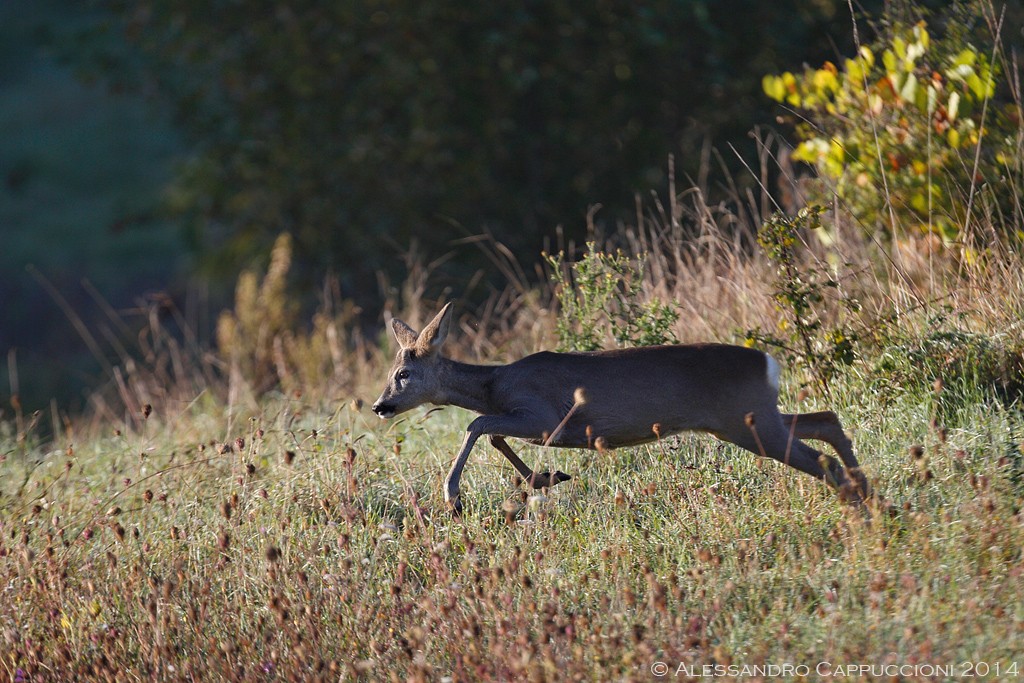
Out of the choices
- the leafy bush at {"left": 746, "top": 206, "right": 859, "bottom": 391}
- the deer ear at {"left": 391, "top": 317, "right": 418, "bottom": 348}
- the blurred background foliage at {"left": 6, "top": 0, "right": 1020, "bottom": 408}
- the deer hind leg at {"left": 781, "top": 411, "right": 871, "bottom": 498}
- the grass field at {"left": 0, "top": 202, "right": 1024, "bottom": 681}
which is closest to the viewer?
the grass field at {"left": 0, "top": 202, "right": 1024, "bottom": 681}

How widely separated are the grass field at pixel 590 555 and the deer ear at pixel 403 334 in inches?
27.5

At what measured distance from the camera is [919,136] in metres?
7.73

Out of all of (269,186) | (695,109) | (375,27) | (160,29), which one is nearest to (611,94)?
(695,109)

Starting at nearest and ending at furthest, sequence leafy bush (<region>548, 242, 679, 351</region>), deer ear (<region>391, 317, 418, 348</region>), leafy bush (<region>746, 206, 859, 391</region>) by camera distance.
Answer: deer ear (<region>391, 317, 418, 348</region>) < leafy bush (<region>746, 206, 859, 391</region>) < leafy bush (<region>548, 242, 679, 351</region>)

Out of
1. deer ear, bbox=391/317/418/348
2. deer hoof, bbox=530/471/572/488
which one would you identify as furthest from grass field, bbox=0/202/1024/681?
deer ear, bbox=391/317/418/348

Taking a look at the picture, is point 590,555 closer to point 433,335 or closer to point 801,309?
point 433,335

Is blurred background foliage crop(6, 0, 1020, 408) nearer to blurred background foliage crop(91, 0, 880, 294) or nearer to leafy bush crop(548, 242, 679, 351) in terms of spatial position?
blurred background foliage crop(91, 0, 880, 294)

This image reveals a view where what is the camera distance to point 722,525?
523cm

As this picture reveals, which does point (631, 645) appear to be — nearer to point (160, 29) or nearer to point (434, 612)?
point (434, 612)

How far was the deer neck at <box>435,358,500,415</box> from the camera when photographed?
19.0ft

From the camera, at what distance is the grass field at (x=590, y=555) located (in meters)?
4.28

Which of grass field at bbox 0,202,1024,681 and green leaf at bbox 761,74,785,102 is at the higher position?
green leaf at bbox 761,74,785,102

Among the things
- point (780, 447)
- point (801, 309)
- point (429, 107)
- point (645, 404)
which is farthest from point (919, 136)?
point (429, 107)

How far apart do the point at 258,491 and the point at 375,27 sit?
8782 millimetres
